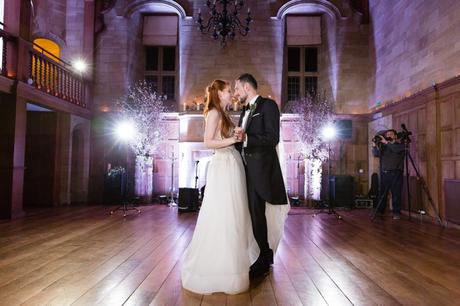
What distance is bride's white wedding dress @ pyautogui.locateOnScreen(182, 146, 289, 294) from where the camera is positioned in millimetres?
2588

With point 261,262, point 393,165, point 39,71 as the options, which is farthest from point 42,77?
point 393,165

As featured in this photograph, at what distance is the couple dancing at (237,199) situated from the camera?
262 cm

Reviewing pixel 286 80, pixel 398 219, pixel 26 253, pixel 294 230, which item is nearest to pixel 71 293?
pixel 26 253

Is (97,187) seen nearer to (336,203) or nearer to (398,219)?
(336,203)

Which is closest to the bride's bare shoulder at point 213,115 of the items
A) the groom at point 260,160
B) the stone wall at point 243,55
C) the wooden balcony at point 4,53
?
the groom at point 260,160

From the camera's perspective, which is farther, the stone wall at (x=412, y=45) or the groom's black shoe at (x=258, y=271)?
the stone wall at (x=412, y=45)

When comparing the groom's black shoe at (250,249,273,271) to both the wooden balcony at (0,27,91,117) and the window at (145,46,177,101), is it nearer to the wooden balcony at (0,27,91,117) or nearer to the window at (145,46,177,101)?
the wooden balcony at (0,27,91,117)

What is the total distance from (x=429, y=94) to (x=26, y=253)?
7322mm

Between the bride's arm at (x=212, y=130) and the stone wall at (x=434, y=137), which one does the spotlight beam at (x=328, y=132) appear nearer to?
the stone wall at (x=434, y=137)

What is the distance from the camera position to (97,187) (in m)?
9.74

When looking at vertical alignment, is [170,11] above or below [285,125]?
above

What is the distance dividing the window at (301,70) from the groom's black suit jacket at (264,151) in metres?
7.84

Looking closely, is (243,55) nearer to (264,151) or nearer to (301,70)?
(301,70)

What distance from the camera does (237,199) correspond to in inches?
110
